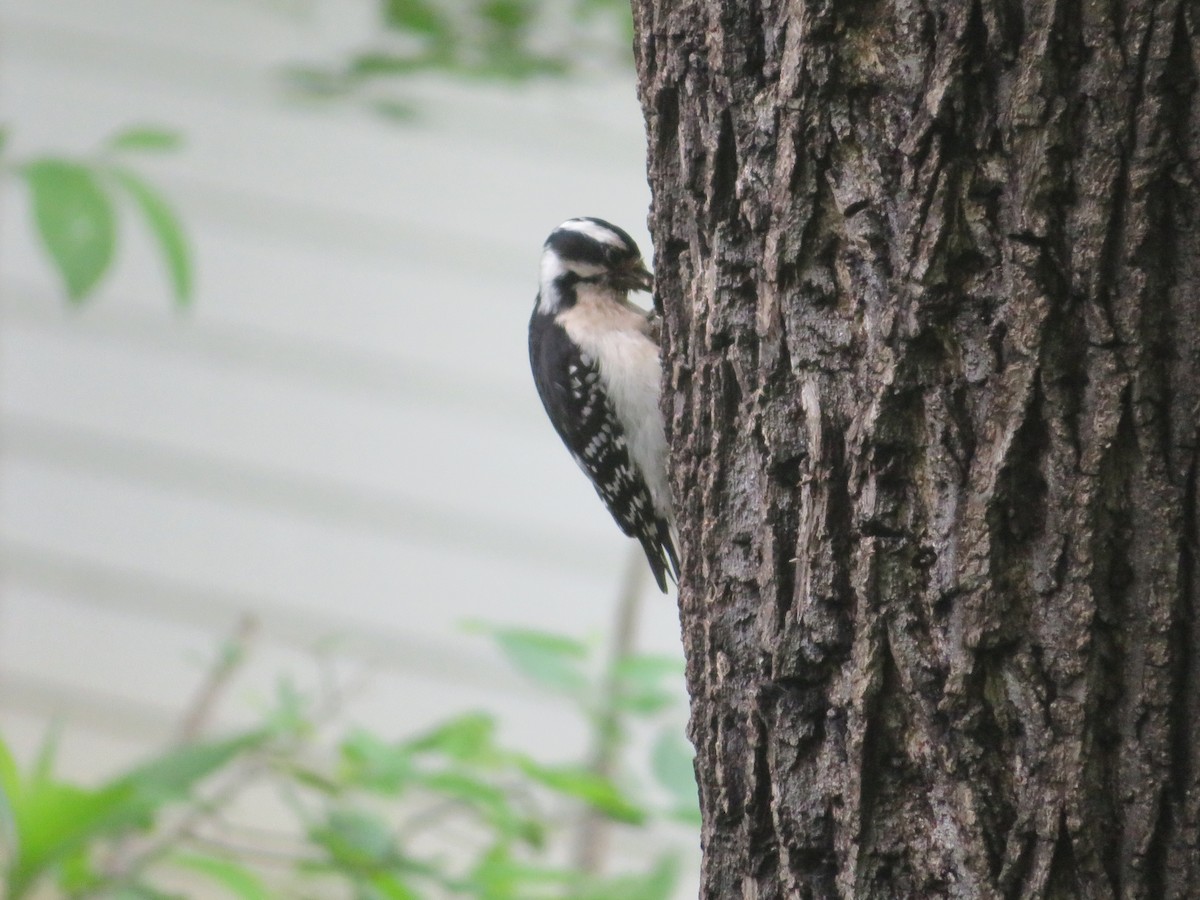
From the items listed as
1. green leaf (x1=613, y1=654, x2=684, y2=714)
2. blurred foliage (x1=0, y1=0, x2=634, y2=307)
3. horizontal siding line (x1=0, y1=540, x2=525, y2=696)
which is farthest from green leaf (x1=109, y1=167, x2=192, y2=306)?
horizontal siding line (x1=0, y1=540, x2=525, y2=696)

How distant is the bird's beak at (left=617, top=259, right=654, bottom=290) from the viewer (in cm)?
364

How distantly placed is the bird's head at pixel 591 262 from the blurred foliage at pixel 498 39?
780 millimetres

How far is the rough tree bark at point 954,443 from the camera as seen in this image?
4.34ft

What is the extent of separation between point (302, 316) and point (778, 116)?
5304 millimetres

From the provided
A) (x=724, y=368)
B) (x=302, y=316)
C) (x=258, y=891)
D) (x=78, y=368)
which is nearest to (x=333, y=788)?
(x=258, y=891)

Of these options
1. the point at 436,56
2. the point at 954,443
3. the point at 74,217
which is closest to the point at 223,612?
the point at 436,56

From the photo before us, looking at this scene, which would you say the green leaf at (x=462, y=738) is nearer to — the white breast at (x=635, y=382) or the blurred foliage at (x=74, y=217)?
the white breast at (x=635, y=382)

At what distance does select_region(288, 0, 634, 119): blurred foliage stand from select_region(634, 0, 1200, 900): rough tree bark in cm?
260

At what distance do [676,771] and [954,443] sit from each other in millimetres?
1722

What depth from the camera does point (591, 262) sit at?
3.65 meters

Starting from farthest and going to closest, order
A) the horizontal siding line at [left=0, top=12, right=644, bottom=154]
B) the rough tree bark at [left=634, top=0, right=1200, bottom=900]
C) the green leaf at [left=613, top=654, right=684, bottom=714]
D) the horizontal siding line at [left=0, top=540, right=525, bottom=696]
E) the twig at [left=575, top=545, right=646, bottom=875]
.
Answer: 1. the horizontal siding line at [left=0, top=540, right=525, bottom=696]
2. the horizontal siding line at [left=0, top=12, right=644, bottom=154]
3. the twig at [left=575, top=545, right=646, bottom=875]
4. the green leaf at [left=613, top=654, right=684, bottom=714]
5. the rough tree bark at [left=634, top=0, right=1200, bottom=900]

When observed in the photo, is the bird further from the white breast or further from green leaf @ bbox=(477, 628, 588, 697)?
green leaf @ bbox=(477, 628, 588, 697)

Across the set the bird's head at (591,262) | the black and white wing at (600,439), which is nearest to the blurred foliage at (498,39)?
the bird's head at (591,262)

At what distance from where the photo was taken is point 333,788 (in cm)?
281
